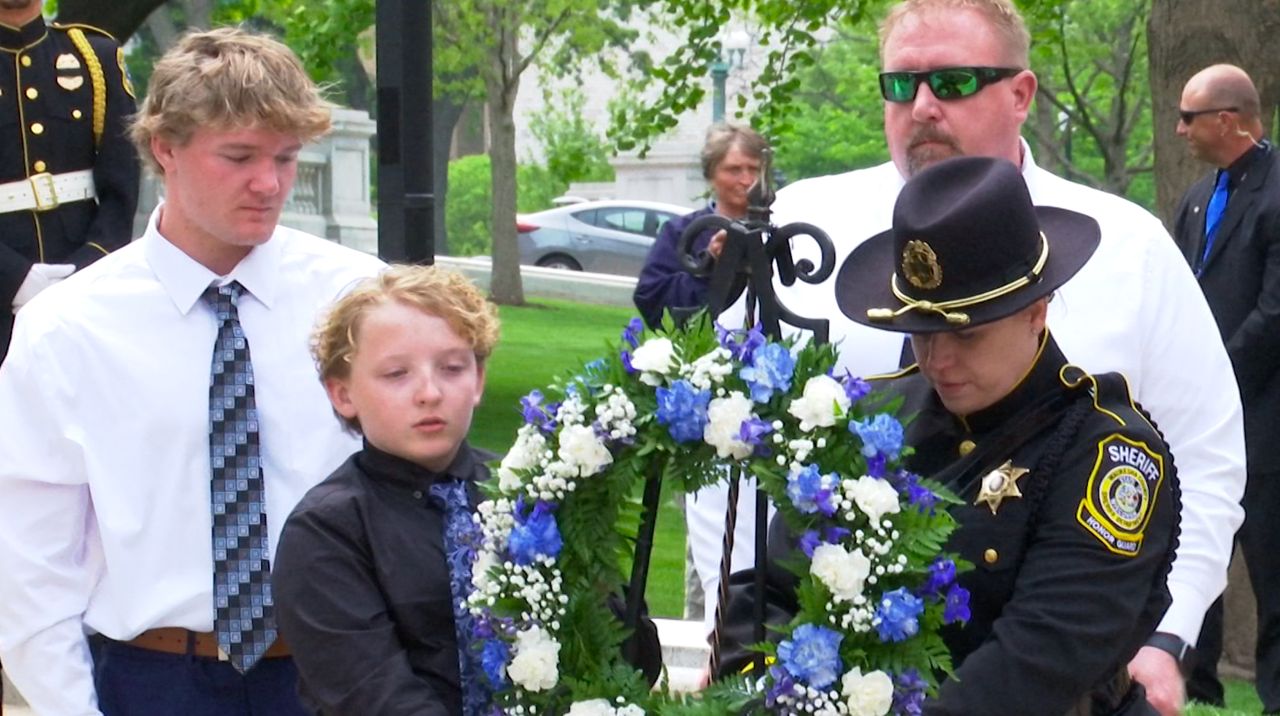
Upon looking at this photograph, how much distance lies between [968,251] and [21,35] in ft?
12.0

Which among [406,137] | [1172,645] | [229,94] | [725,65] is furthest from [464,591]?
[725,65]

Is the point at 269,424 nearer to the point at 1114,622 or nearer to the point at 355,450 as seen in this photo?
the point at 355,450

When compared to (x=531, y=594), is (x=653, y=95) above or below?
below

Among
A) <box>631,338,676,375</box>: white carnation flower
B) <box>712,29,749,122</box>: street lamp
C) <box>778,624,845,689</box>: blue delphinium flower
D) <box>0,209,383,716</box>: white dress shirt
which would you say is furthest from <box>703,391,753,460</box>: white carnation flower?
<box>712,29,749,122</box>: street lamp

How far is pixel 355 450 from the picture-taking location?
12.5ft

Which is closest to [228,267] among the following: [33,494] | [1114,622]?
[33,494]

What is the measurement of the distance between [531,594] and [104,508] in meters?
1.02

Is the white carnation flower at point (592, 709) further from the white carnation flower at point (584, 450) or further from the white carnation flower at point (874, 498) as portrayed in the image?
the white carnation flower at point (874, 498)

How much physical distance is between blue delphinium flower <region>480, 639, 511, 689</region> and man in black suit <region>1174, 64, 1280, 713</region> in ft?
18.2

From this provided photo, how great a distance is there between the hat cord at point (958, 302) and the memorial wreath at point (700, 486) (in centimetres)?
24

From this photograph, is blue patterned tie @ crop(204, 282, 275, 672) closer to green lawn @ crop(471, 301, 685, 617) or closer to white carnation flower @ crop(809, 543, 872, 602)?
green lawn @ crop(471, 301, 685, 617)

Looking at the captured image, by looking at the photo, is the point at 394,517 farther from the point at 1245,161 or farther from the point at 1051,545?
the point at 1245,161

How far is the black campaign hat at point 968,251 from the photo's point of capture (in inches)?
124

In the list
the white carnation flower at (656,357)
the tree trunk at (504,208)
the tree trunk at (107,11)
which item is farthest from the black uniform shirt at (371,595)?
the tree trunk at (504,208)
